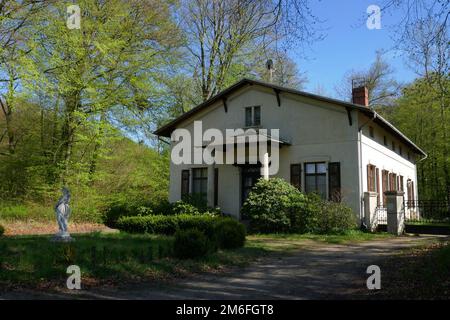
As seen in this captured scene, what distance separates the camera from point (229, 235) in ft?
40.0

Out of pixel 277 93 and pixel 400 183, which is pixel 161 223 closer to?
pixel 277 93

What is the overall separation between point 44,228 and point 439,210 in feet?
63.6

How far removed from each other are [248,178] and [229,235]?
10.2 meters

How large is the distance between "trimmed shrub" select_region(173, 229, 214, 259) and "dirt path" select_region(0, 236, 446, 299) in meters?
0.96

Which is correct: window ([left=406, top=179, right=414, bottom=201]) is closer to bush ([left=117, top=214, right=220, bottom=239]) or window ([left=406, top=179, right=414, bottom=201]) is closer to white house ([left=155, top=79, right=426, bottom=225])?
white house ([left=155, top=79, right=426, bottom=225])

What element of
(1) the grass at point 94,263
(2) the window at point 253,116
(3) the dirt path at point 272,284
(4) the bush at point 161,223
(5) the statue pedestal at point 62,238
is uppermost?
(2) the window at point 253,116

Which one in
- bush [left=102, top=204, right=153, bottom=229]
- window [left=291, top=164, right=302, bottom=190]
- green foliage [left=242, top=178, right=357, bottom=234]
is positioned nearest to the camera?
green foliage [left=242, top=178, right=357, bottom=234]

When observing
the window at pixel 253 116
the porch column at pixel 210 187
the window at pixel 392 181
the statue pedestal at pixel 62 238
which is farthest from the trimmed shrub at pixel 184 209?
the window at pixel 392 181

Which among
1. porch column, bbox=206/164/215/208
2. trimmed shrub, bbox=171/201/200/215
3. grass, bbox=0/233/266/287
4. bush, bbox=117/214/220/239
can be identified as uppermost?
porch column, bbox=206/164/215/208

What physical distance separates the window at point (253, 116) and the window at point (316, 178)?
11.7 feet

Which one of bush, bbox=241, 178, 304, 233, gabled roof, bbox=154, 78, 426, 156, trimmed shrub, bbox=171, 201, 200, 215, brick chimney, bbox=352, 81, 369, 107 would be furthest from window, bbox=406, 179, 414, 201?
trimmed shrub, bbox=171, 201, 200, 215

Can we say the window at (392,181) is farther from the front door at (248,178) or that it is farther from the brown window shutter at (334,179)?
the front door at (248,178)

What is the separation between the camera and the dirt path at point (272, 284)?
7.10 m

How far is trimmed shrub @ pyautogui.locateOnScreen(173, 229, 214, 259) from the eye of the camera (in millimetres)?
10195
